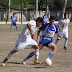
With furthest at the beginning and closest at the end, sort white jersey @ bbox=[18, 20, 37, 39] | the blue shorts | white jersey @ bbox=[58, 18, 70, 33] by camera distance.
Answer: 1. white jersey @ bbox=[58, 18, 70, 33]
2. the blue shorts
3. white jersey @ bbox=[18, 20, 37, 39]

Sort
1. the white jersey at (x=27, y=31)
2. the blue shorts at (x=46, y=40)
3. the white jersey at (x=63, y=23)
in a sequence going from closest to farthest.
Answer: the white jersey at (x=27, y=31)
the blue shorts at (x=46, y=40)
the white jersey at (x=63, y=23)

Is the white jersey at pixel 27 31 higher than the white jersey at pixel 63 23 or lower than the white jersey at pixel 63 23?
higher

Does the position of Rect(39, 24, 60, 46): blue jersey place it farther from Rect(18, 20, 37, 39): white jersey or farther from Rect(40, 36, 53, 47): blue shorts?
Rect(18, 20, 37, 39): white jersey

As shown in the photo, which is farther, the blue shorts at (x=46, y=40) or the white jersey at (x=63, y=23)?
the white jersey at (x=63, y=23)

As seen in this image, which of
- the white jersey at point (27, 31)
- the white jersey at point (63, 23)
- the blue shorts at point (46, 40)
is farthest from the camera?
the white jersey at point (63, 23)

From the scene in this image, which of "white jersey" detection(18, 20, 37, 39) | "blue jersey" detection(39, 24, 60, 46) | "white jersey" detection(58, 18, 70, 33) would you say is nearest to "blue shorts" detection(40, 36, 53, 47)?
"blue jersey" detection(39, 24, 60, 46)

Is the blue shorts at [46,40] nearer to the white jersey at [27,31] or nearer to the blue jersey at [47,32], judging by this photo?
→ the blue jersey at [47,32]

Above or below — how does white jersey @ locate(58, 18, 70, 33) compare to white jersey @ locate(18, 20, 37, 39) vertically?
below

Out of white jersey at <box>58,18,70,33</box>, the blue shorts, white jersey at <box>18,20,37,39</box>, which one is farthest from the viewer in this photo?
white jersey at <box>58,18,70,33</box>

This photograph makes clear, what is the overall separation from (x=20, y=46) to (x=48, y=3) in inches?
3157

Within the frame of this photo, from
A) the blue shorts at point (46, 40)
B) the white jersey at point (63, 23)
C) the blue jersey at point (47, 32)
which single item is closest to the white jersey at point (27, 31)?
the blue jersey at point (47, 32)

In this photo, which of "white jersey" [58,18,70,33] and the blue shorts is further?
"white jersey" [58,18,70,33]

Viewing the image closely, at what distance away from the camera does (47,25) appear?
10.8 metres

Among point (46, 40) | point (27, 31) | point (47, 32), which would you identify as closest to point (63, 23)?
point (47, 32)
